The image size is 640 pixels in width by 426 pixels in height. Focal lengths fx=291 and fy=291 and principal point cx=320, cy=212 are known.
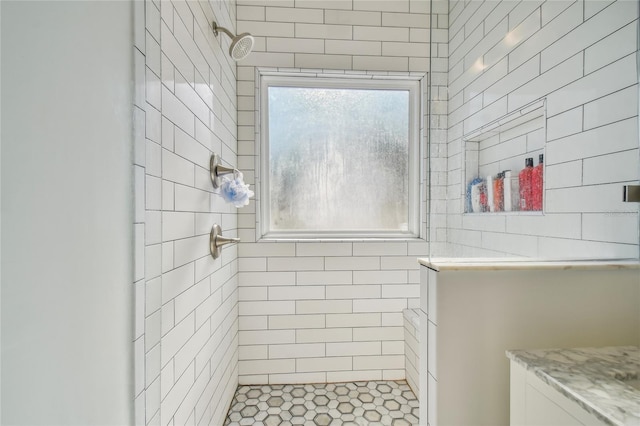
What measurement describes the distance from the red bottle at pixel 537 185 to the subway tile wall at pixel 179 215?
140cm

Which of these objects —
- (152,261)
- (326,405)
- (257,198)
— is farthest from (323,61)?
(326,405)

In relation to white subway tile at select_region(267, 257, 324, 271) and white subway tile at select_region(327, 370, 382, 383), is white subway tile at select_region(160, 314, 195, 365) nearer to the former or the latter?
white subway tile at select_region(267, 257, 324, 271)

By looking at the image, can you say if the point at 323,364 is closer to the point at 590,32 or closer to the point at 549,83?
the point at 549,83

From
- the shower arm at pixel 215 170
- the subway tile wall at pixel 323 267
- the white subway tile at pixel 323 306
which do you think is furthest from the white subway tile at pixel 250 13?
the white subway tile at pixel 323 306

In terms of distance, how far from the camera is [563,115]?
109 cm

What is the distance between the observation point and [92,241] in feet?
2.00

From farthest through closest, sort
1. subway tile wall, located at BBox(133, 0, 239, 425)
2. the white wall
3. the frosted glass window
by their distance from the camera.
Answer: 1. the frosted glass window
2. subway tile wall, located at BBox(133, 0, 239, 425)
3. the white wall

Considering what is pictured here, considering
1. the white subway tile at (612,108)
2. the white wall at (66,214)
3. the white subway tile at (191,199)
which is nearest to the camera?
the white wall at (66,214)

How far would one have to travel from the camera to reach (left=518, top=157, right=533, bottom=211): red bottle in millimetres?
1252

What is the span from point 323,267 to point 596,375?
1401 mm

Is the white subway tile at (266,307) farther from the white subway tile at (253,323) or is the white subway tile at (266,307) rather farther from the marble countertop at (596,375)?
the marble countertop at (596,375)

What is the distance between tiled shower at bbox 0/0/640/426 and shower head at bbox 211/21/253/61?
54 mm

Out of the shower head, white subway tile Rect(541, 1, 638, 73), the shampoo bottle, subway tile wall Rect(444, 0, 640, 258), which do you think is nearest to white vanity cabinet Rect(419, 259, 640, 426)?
subway tile wall Rect(444, 0, 640, 258)

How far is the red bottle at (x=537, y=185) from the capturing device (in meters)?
1.19
